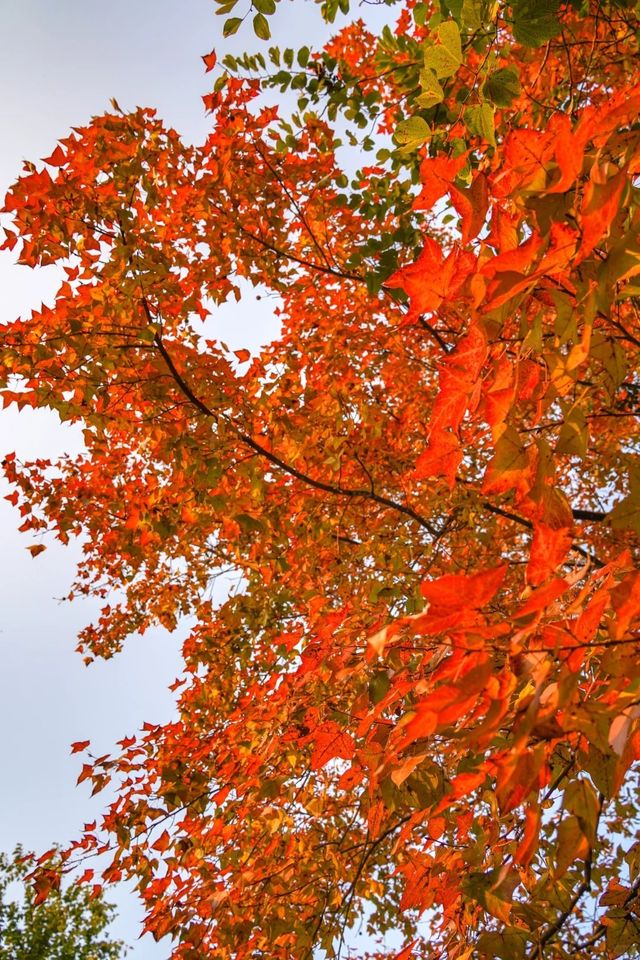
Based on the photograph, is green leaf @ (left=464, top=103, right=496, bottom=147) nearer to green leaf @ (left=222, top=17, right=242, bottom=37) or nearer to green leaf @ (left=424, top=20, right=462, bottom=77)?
green leaf @ (left=424, top=20, right=462, bottom=77)

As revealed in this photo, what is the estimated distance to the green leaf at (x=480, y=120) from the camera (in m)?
1.59

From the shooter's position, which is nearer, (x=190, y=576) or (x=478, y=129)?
(x=478, y=129)

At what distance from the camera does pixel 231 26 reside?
6.70 feet

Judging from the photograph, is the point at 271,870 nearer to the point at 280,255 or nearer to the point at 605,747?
the point at 605,747

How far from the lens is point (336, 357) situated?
467cm

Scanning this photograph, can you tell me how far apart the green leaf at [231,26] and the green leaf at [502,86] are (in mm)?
840

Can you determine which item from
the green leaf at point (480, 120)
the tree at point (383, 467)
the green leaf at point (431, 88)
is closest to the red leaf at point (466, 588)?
the tree at point (383, 467)

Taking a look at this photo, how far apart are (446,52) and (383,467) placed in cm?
455

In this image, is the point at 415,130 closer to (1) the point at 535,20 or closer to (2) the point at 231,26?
(1) the point at 535,20

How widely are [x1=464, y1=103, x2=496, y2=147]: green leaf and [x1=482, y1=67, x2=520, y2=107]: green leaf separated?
0.22 m

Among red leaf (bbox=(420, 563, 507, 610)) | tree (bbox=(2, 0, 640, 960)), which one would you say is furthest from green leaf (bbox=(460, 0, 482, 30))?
red leaf (bbox=(420, 563, 507, 610))

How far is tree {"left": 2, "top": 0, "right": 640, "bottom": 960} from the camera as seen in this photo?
3.22ft

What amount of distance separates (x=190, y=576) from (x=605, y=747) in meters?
5.95

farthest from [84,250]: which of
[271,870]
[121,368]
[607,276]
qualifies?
[271,870]
